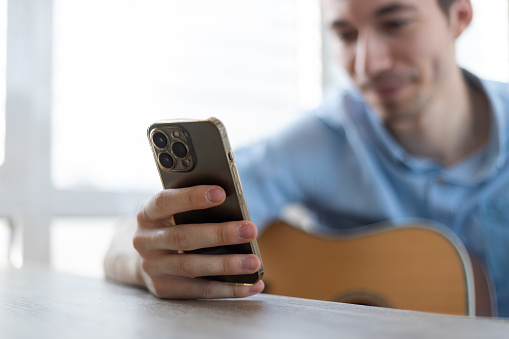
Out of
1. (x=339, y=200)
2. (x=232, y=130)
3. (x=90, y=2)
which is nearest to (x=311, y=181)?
(x=339, y=200)

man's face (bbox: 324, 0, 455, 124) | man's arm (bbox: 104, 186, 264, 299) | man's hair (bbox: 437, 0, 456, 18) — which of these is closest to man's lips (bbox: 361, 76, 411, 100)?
man's face (bbox: 324, 0, 455, 124)

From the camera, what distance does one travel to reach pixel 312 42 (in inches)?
75.7

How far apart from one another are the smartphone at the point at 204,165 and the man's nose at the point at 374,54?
0.60 m

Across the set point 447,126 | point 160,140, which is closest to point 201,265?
point 160,140

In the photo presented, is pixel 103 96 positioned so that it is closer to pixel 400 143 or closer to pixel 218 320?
pixel 400 143

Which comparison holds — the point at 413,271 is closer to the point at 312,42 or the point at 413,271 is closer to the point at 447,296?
the point at 447,296

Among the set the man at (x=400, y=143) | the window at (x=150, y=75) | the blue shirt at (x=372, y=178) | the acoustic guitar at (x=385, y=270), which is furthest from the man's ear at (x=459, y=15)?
the window at (x=150, y=75)

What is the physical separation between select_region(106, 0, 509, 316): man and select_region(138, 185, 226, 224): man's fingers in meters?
0.55

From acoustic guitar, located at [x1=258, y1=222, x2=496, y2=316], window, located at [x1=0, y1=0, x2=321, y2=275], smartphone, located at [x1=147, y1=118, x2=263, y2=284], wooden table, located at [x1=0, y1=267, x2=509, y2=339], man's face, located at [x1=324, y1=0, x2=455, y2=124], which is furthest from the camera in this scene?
window, located at [x1=0, y1=0, x2=321, y2=275]

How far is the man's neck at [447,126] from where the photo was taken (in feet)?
3.47

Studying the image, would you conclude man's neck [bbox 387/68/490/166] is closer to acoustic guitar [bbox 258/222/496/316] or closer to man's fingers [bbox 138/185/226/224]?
acoustic guitar [bbox 258/222/496/316]

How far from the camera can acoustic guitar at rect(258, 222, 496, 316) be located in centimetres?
81

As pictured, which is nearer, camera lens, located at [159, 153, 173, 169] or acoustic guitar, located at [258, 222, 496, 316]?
camera lens, located at [159, 153, 173, 169]

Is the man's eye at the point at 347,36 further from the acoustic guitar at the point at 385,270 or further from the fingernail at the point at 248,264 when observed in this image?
the fingernail at the point at 248,264
